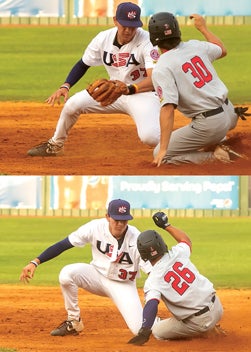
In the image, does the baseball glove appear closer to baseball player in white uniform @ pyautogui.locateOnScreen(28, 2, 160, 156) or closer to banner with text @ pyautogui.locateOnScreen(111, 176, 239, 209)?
baseball player in white uniform @ pyautogui.locateOnScreen(28, 2, 160, 156)

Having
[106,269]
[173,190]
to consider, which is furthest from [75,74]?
[173,190]

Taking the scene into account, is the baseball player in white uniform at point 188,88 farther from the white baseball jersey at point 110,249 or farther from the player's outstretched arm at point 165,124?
the white baseball jersey at point 110,249

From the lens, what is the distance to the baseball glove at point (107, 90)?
1374cm

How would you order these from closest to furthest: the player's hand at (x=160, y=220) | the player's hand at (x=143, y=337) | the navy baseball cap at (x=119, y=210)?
the player's hand at (x=143, y=337) → the player's hand at (x=160, y=220) → the navy baseball cap at (x=119, y=210)

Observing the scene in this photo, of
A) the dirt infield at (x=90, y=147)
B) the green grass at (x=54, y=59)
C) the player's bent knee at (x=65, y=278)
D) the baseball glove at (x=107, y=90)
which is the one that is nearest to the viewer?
the player's bent knee at (x=65, y=278)

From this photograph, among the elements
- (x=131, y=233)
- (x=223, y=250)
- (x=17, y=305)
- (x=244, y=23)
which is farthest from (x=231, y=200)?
(x=131, y=233)

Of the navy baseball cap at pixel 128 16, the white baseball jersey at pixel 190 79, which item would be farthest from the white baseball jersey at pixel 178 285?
the navy baseball cap at pixel 128 16

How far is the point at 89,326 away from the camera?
1348cm

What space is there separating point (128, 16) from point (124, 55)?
0.60 metres

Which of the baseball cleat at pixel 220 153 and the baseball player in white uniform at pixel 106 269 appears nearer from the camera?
the baseball player in white uniform at pixel 106 269

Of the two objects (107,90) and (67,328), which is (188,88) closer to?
(107,90)

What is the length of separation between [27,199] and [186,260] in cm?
1204

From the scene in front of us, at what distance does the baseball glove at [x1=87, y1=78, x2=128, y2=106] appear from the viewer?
13.7 meters

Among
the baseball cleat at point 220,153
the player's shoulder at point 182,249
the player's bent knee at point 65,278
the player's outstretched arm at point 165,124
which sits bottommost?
the player's bent knee at point 65,278
